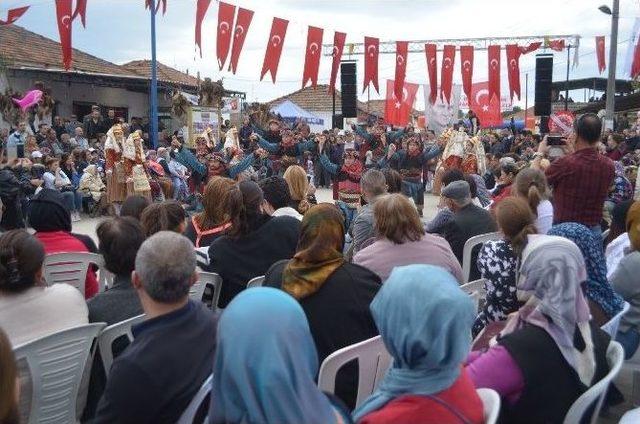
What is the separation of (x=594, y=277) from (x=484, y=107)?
20574mm

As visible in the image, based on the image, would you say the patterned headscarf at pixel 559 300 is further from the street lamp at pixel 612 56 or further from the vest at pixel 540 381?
the street lamp at pixel 612 56

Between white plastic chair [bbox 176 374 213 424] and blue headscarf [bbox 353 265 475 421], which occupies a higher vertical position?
blue headscarf [bbox 353 265 475 421]

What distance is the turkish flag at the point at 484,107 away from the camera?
2161cm

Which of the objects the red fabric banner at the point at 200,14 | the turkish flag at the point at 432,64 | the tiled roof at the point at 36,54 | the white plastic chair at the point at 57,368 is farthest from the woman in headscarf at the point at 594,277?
Result: the tiled roof at the point at 36,54

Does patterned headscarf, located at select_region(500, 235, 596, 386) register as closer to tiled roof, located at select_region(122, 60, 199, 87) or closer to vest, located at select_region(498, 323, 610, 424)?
vest, located at select_region(498, 323, 610, 424)

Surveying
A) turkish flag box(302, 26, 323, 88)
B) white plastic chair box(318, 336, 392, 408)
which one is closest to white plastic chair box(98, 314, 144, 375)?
white plastic chair box(318, 336, 392, 408)

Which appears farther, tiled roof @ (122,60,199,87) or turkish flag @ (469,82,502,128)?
tiled roof @ (122,60,199,87)

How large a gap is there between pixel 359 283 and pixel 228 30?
11287 mm

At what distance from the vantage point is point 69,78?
17.8 metres

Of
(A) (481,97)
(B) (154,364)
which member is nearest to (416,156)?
(B) (154,364)

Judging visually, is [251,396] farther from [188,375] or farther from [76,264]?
[76,264]

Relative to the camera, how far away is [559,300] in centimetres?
230

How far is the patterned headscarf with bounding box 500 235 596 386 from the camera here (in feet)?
7.36

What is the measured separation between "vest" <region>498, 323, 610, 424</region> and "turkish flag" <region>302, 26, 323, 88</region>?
1260cm
